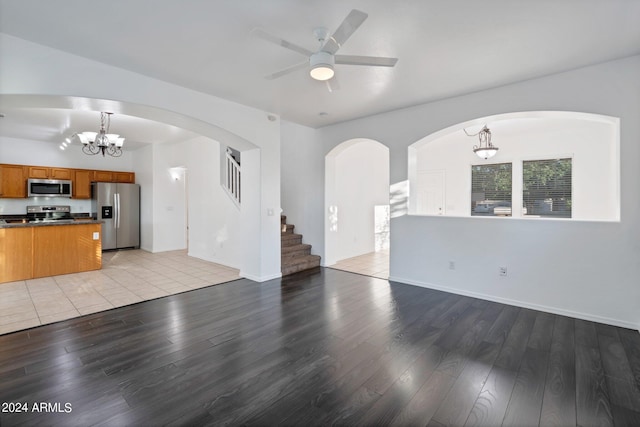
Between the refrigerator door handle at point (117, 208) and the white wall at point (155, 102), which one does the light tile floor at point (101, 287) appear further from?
the refrigerator door handle at point (117, 208)

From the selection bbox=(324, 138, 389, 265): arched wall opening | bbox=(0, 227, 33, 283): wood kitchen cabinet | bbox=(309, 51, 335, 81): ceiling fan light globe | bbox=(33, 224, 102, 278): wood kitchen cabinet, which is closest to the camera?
bbox=(309, 51, 335, 81): ceiling fan light globe

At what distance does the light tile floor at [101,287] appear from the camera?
3.46 meters

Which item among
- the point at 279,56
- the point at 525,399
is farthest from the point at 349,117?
the point at 525,399

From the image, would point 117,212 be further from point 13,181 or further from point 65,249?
point 65,249

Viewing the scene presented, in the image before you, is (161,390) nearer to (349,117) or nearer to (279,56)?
(279,56)

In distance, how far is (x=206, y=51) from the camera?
2924 millimetres

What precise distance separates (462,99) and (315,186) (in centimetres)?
305

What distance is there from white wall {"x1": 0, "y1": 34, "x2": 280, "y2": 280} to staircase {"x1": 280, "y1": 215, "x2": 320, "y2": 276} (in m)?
0.32

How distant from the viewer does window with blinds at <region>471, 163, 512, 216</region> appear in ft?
22.1

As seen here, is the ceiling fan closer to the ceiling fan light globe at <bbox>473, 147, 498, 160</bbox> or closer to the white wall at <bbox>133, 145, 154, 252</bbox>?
the ceiling fan light globe at <bbox>473, 147, 498, 160</bbox>

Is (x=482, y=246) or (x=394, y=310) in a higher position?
(x=482, y=246)

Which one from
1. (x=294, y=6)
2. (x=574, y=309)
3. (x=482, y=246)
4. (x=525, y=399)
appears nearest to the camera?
(x=525, y=399)

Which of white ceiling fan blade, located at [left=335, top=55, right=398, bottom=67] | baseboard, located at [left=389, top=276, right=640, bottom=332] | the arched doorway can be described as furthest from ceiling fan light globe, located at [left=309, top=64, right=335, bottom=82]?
baseboard, located at [left=389, top=276, right=640, bottom=332]

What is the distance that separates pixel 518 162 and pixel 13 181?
37.4ft
